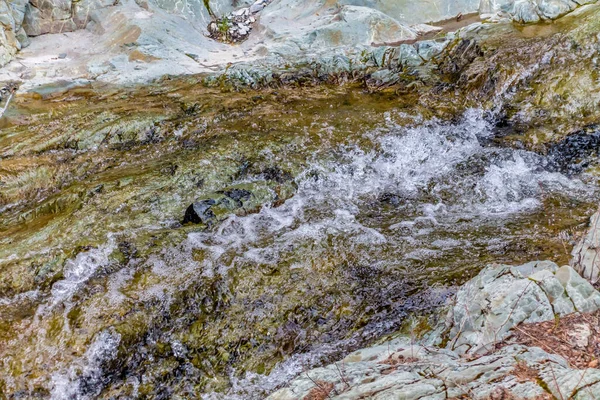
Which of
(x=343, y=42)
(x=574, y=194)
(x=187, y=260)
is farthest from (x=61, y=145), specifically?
(x=574, y=194)

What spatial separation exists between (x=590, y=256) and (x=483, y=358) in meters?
2.03

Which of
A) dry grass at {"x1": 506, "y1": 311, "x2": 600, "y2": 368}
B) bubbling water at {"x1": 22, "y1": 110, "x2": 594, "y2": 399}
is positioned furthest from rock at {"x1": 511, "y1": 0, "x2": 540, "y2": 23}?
dry grass at {"x1": 506, "y1": 311, "x2": 600, "y2": 368}

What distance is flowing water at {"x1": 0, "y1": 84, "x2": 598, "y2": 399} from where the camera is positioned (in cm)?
459

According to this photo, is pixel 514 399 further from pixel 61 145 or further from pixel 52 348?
pixel 61 145

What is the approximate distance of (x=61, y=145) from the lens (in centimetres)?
862

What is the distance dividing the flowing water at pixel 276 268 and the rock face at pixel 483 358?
843mm

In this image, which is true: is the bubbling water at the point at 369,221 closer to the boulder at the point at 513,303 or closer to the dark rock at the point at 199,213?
the dark rock at the point at 199,213

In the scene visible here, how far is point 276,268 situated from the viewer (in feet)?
18.4

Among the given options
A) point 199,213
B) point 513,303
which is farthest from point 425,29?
point 513,303

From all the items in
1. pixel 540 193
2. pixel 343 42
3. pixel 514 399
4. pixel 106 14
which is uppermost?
pixel 106 14

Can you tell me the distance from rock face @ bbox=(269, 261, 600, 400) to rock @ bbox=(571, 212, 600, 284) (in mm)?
324

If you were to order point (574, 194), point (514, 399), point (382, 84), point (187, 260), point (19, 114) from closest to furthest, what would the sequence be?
point (514, 399) → point (187, 260) → point (574, 194) → point (19, 114) → point (382, 84)

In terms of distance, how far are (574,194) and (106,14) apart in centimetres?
→ 1459

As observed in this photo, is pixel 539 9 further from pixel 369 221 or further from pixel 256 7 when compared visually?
pixel 256 7
